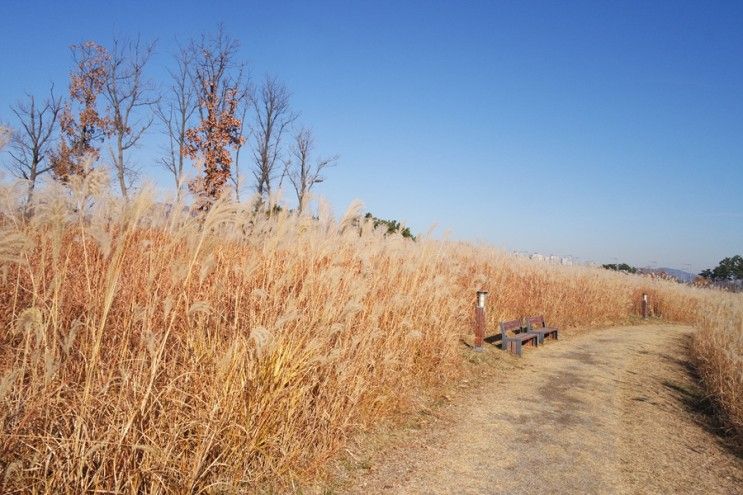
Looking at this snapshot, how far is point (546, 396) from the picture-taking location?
5750 millimetres

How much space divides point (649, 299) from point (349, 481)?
19.2 meters

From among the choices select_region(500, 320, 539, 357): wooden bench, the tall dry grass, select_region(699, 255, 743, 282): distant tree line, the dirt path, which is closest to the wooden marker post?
the dirt path

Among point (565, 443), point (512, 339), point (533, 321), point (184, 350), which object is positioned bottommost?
point (565, 443)

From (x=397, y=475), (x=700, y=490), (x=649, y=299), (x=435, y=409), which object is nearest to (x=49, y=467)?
(x=397, y=475)

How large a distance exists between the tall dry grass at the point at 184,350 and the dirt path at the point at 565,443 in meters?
0.54

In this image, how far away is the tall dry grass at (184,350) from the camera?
1.99m

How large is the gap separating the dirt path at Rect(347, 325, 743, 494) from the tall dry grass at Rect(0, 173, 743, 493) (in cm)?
54

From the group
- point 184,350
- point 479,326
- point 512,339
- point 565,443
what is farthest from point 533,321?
point 184,350

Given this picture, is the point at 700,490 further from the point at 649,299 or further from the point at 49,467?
the point at 649,299

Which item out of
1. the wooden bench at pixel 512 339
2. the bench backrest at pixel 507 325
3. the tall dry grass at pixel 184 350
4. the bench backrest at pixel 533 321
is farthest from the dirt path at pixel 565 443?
the bench backrest at pixel 533 321

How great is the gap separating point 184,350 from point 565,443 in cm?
391

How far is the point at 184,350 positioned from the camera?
2768mm

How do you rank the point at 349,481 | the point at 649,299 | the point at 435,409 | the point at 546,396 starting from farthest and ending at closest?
1. the point at 649,299
2. the point at 546,396
3. the point at 435,409
4. the point at 349,481

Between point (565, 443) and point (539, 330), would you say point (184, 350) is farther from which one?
point (539, 330)
